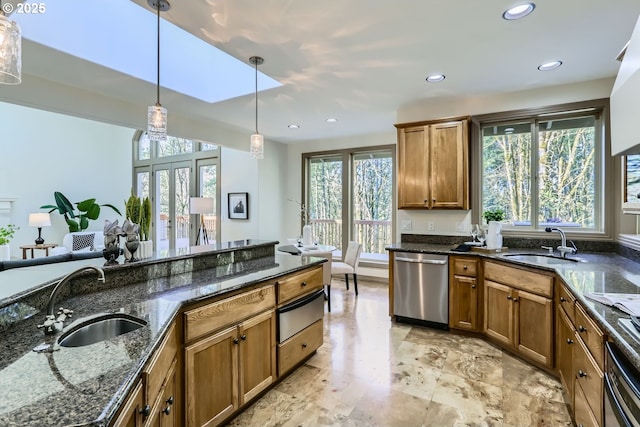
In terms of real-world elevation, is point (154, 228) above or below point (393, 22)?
below

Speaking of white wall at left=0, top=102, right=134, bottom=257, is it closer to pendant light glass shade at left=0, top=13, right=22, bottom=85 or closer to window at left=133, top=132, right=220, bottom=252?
window at left=133, top=132, right=220, bottom=252

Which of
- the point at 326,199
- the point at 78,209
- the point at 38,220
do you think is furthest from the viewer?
the point at 78,209

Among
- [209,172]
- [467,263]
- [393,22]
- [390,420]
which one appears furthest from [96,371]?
[209,172]

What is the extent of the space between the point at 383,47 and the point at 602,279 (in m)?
2.26

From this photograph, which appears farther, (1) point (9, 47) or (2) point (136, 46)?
(2) point (136, 46)

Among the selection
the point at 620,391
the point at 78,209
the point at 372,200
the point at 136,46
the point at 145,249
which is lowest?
the point at 620,391

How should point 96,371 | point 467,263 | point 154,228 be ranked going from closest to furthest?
point 96,371 < point 467,263 < point 154,228

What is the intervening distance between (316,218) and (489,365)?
13.2 feet

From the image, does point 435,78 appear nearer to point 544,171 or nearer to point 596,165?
point 544,171

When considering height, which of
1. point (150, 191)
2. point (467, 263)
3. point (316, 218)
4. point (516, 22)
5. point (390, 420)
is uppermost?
point (516, 22)

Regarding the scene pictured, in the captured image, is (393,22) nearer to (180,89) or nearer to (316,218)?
(180,89)

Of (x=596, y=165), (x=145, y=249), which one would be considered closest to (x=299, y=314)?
(x=145, y=249)

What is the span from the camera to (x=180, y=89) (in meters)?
3.45

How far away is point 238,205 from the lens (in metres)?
5.96
